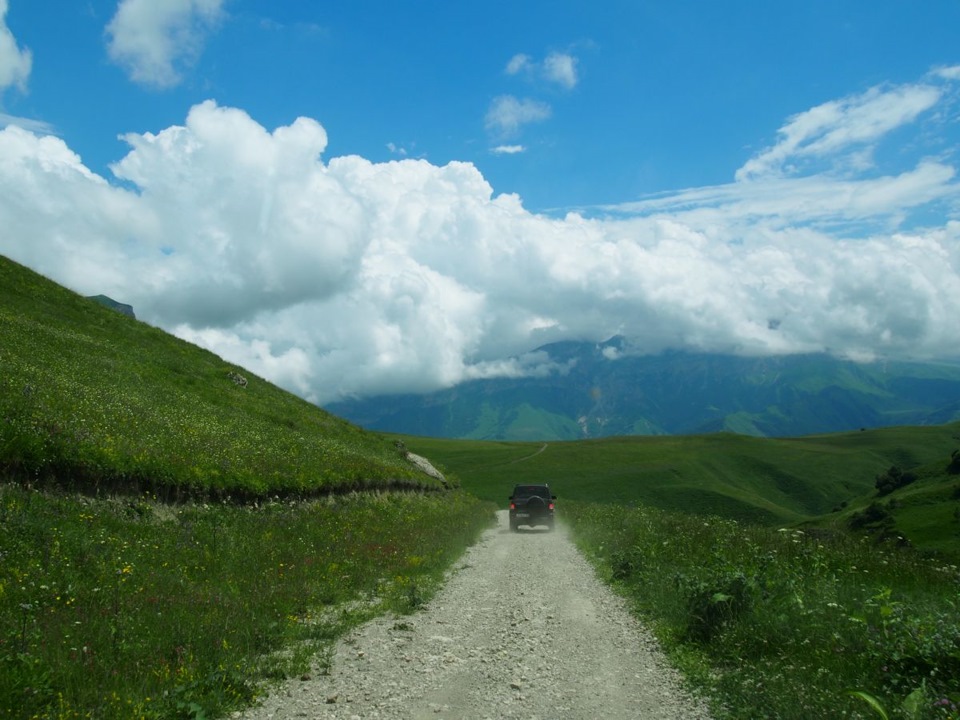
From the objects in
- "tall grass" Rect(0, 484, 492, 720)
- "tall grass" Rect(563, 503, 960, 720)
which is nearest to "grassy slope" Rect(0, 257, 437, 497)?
"tall grass" Rect(0, 484, 492, 720)

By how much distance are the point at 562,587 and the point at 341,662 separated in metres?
8.57

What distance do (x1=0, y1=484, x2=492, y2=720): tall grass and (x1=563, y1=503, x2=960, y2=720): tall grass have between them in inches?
218

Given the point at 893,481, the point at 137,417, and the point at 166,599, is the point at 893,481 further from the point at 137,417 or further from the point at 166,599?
the point at 166,599

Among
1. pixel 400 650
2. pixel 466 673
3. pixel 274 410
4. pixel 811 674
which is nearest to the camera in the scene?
pixel 811 674

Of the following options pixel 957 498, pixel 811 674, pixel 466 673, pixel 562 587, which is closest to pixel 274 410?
pixel 562 587

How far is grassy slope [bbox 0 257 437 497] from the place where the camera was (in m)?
14.9

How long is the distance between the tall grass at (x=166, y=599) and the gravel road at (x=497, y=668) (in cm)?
68

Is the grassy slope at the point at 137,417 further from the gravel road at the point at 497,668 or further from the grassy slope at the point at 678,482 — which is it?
the grassy slope at the point at 678,482

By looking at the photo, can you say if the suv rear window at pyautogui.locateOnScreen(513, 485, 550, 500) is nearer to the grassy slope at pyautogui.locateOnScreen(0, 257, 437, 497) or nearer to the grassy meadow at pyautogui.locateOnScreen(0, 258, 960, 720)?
the grassy slope at pyautogui.locateOnScreen(0, 257, 437, 497)

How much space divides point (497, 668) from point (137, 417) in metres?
15.9

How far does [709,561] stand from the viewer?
14703 millimetres

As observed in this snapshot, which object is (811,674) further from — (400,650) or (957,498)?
(957,498)

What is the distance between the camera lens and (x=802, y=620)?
32.2 ft

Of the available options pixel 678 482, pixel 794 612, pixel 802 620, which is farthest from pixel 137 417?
pixel 678 482
